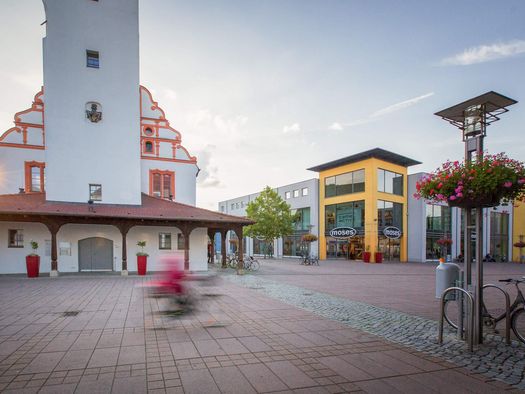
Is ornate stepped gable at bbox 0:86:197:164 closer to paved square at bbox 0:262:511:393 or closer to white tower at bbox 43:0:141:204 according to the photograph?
white tower at bbox 43:0:141:204

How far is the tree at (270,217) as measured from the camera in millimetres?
39125

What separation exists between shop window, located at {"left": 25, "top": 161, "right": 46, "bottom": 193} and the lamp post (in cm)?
2541

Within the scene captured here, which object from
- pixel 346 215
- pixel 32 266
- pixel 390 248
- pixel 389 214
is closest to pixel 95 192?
pixel 32 266

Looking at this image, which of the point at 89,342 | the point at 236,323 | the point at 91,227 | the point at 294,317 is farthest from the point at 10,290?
the point at 294,317

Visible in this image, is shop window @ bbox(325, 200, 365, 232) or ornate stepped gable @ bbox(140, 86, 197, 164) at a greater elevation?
ornate stepped gable @ bbox(140, 86, 197, 164)

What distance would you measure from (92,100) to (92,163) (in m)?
3.96

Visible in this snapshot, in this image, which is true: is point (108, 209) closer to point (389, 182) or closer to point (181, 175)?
point (181, 175)

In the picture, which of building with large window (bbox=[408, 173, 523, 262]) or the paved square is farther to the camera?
building with large window (bbox=[408, 173, 523, 262])

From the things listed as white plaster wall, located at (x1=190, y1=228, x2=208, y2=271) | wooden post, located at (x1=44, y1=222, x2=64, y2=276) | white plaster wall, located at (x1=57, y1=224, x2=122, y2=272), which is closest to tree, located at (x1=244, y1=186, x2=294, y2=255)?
white plaster wall, located at (x1=190, y1=228, x2=208, y2=271)

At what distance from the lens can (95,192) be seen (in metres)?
20.4

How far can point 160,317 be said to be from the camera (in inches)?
304

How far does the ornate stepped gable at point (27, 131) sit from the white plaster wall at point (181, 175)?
23.4 feet

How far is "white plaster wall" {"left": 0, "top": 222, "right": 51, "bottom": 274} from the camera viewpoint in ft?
58.5

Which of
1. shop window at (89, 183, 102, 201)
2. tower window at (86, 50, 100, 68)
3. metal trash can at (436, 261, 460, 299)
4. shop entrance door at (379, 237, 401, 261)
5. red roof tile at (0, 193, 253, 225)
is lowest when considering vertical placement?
shop entrance door at (379, 237, 401, 261)
